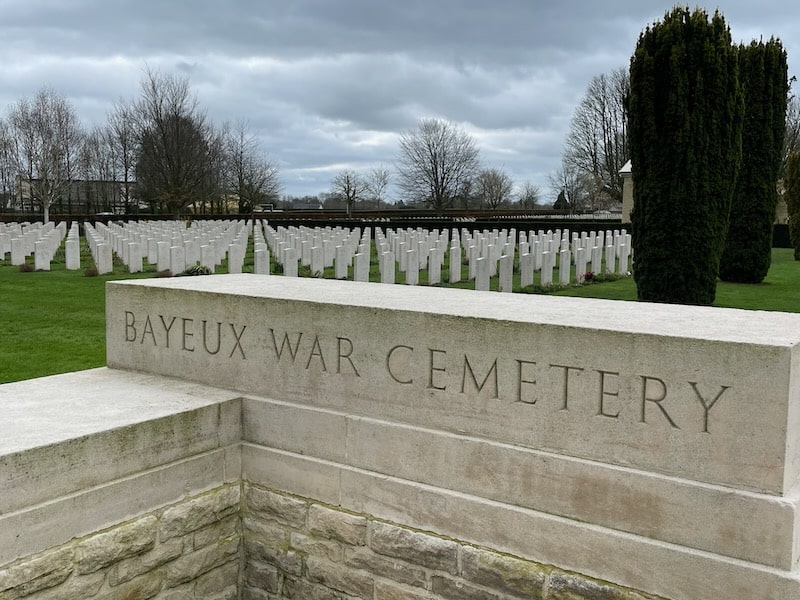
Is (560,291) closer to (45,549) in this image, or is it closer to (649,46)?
(649,46)

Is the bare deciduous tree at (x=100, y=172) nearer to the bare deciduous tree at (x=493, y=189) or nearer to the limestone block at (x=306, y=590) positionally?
the bare deciduous tree at (x=493, y=189)

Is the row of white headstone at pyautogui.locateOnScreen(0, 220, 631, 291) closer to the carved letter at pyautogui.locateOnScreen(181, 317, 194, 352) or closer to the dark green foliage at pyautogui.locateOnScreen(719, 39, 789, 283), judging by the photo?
the dark green foliage at pyautogui.locateOnScreen(719, 39, 789, 283)

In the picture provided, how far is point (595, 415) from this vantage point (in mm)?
2670

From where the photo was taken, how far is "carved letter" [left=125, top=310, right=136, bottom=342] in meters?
4.07

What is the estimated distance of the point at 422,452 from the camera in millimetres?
3055

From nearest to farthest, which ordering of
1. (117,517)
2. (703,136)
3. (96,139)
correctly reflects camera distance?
1. (117,517)
2. (703,136)
3. (96,139)

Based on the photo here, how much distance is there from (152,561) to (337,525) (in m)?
0.80

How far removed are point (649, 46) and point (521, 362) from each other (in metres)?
8.78

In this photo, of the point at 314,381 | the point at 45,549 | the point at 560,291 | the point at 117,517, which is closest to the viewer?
the point at 45,549

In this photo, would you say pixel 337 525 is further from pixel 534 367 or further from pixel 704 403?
pixel 704 403

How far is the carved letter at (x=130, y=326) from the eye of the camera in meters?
4.07

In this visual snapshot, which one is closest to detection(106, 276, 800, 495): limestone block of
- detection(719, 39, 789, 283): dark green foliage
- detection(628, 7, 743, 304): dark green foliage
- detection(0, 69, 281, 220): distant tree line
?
detection(628, 7, 743, 304): dark green foliage

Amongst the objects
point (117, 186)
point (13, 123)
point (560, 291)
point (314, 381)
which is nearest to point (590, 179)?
point (117, 186)

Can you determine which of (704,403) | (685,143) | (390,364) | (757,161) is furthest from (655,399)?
(757,161)
